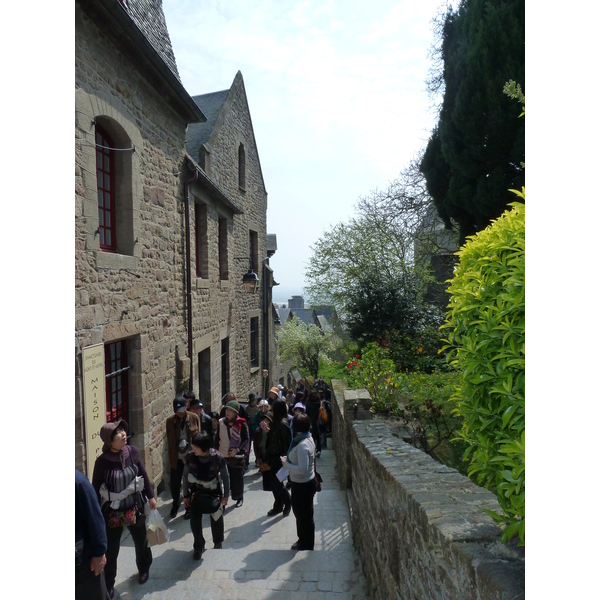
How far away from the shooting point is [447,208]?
10773mm

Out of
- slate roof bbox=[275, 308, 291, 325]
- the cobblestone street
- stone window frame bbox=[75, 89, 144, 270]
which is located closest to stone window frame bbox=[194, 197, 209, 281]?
stone window frame bbox=[75, 89, 144, 270]

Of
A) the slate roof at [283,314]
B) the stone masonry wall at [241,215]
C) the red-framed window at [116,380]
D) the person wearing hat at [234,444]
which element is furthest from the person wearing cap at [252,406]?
the slate roof at [283,314]

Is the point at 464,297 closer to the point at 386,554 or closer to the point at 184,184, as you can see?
the point at 386,554

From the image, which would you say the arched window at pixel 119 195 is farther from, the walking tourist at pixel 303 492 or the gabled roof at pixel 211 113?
the gabled roof at pixel 211 113

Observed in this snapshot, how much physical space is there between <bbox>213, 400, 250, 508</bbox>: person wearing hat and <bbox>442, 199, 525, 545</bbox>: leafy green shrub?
159 inches

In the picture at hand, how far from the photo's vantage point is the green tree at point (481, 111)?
349 inches

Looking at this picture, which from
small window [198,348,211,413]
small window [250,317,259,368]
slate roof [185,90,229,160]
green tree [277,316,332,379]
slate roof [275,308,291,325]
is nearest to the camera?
small window [198,348,211,413]

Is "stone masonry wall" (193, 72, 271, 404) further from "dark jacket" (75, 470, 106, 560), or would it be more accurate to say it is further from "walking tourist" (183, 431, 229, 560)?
"dark jacket" (75, 470, 106, 560)

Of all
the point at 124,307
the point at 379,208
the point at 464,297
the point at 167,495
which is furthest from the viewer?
the point at 379,208

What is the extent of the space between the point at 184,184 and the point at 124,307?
3.21 metres

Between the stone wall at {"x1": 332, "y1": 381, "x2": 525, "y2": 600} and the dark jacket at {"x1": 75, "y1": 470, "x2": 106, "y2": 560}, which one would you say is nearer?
A: the stone wall at {"x1": 332, "y1": 381, "x2": 525, "y2": 600}

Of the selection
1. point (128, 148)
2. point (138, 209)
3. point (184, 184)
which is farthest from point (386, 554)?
point (184, 184)

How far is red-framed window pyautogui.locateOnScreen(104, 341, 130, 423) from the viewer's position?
545 centimetres

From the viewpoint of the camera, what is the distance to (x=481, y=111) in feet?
31.3
